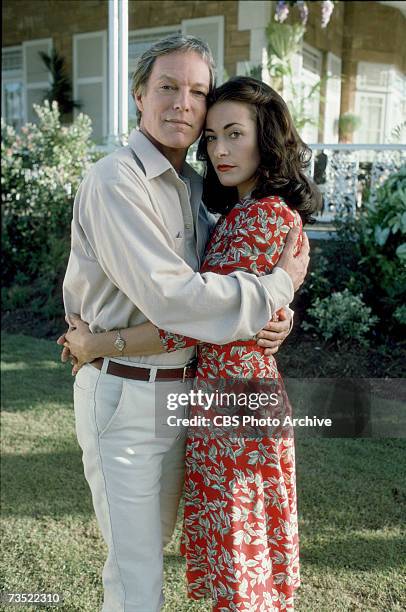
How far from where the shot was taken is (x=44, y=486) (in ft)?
10.6

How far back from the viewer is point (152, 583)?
1.76 metres

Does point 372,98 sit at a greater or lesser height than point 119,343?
greater

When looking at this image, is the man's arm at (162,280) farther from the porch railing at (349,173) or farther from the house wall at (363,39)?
the house wall at (363,39)

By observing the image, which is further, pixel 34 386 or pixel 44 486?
pixel 34 386

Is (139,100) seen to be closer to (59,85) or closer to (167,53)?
(167,53)

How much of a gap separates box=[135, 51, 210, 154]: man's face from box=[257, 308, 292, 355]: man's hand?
58 centimetres

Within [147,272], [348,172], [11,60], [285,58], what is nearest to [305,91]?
[285,58]

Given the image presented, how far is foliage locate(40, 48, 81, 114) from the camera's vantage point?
10102 millimetres

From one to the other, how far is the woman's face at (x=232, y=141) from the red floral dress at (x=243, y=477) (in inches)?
4.2

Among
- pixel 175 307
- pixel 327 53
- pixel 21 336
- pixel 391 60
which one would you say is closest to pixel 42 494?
pixel 175 307

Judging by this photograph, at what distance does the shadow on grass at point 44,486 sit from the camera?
3012 millimetres

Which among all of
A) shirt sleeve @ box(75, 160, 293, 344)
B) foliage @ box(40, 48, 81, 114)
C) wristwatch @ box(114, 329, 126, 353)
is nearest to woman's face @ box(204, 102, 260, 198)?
shirt sleeve @ box(75, 160, 293, 344)

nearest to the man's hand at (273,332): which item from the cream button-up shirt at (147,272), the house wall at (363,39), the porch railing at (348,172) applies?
the cream button-up shirt at (147,272)

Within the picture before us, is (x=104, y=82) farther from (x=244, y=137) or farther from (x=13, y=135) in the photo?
(x=244, y=137)
